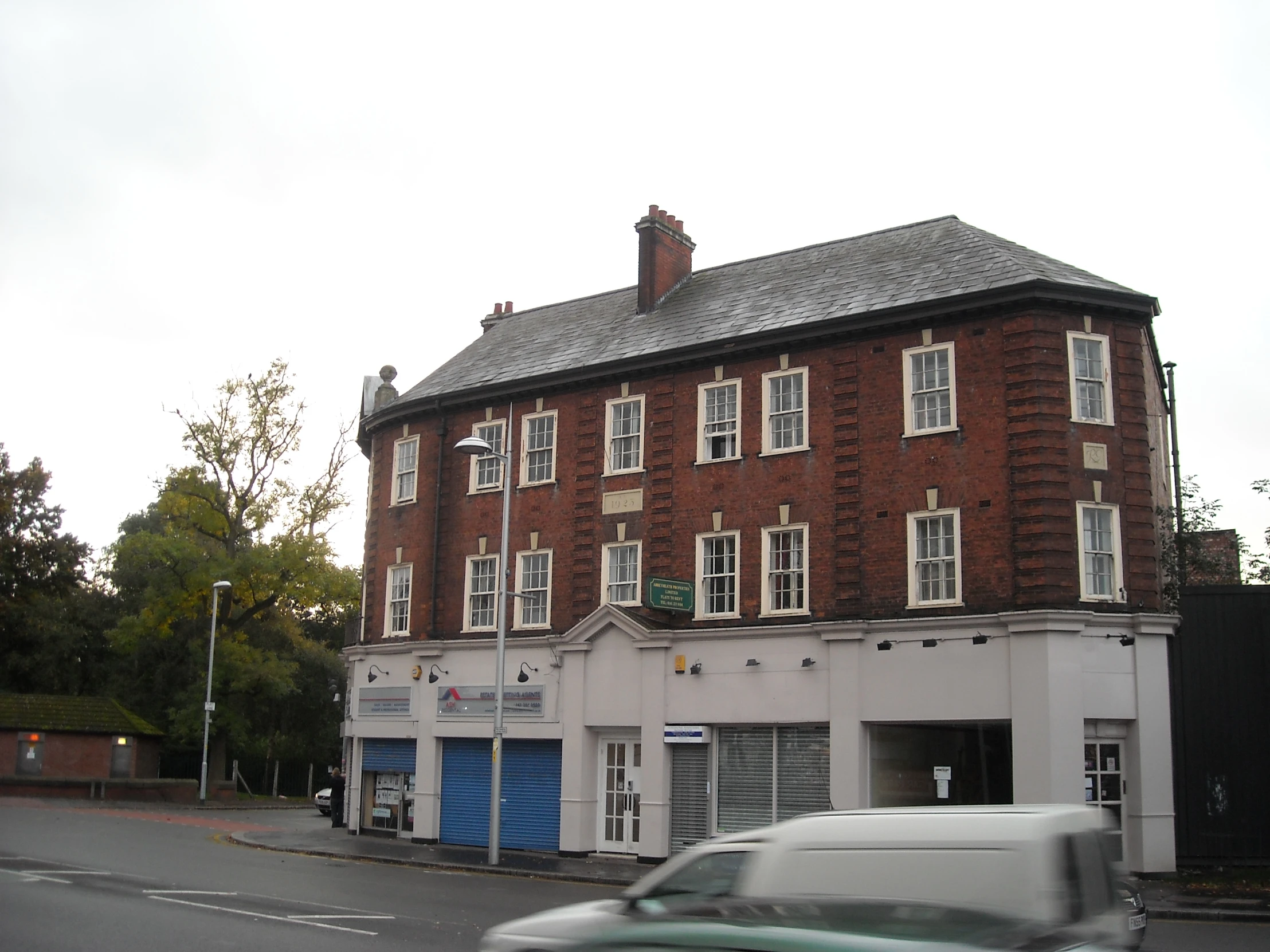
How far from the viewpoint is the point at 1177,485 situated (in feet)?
93.1

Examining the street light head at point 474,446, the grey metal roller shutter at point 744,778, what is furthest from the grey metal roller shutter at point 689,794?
the street light head at point 474,446

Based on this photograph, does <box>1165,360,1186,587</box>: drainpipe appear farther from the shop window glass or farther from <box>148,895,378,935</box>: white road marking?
<box>148,895,378,935</box>: white road marking

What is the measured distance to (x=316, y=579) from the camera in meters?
49.4

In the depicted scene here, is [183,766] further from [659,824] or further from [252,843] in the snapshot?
[659,824]

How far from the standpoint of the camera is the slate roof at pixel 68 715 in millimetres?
47875

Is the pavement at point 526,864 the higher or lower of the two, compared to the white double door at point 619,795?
lower

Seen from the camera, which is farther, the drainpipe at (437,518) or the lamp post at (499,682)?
the drainpipe at (437,518)

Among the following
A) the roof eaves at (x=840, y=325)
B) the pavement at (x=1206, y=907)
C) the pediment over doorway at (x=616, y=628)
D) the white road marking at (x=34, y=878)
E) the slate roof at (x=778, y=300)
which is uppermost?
the slate roof at (x=778, y=300)

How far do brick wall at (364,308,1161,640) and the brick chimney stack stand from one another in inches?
143

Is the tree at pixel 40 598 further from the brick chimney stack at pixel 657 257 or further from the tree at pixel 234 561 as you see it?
the brick chimney stack at pixel 657 257

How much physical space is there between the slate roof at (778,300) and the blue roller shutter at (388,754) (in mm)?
8810

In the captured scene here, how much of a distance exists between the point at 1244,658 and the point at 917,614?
20.1 feet

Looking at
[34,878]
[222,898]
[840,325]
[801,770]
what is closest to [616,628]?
[801,770]

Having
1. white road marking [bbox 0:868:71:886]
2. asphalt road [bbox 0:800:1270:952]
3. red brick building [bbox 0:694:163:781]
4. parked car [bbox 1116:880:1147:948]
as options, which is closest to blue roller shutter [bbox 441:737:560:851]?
asphalt road [bbox 0:800:1270:952]
